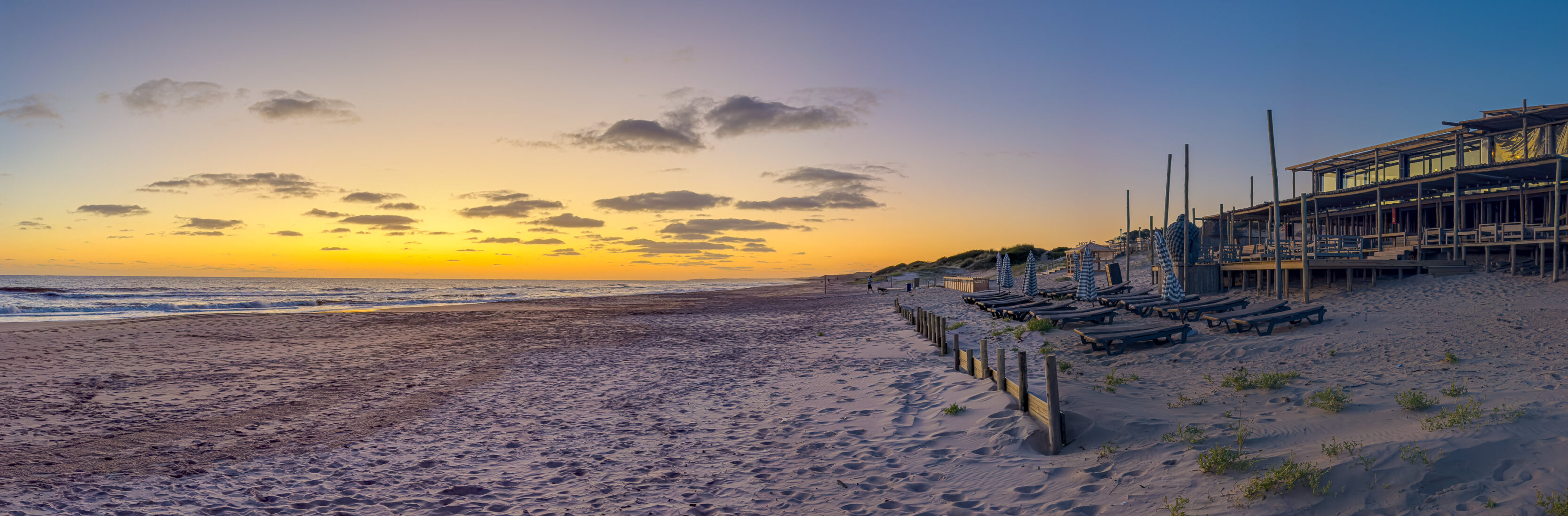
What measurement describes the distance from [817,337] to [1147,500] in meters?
14.4

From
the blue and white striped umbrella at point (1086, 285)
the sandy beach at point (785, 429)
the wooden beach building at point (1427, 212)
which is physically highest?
the wooden beach building at point (1427, 212)

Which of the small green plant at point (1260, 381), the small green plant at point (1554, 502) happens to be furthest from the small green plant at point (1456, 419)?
the small green plant at point (1260, 381)

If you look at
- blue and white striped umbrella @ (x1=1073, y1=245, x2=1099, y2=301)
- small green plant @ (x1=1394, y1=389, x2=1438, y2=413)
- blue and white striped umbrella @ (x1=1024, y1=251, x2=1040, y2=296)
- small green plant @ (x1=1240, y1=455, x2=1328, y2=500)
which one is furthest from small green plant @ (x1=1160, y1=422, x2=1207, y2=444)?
blue and white striped umbrella @ (x1=1024, y1=251, x2=1040, y2=296)

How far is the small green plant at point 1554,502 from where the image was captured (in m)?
4.31

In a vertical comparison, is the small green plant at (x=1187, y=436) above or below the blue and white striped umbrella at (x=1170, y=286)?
below

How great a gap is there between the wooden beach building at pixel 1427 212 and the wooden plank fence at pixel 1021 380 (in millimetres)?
10344

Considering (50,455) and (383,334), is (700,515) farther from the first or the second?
(383,334)

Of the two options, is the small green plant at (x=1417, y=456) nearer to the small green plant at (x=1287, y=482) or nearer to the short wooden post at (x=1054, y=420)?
the small green plant at (x=1287, y=482)

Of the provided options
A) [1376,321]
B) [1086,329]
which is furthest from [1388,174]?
[1086,329]

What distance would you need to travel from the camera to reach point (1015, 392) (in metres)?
8.73

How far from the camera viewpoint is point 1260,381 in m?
8.45

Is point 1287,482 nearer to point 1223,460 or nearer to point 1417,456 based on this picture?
point 1223,460

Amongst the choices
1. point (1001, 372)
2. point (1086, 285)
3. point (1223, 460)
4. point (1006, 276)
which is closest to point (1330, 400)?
point (1223, 460)

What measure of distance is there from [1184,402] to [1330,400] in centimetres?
150
